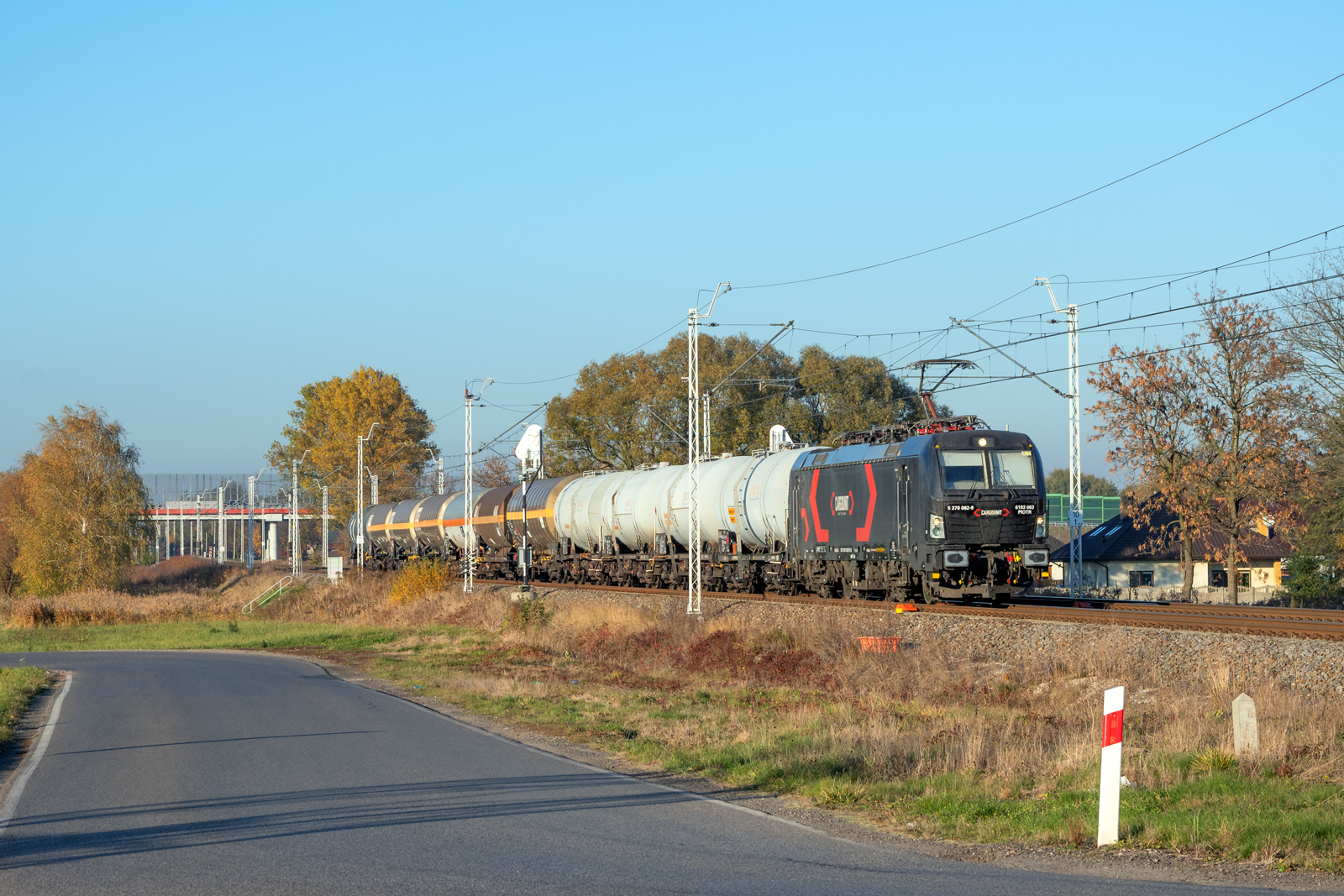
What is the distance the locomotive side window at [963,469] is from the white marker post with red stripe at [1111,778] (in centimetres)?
1579

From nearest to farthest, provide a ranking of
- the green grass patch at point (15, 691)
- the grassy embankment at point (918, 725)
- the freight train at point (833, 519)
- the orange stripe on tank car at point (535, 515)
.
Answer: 1. the grassy embankment at point (918, 725)
2. the green grass patch at point (15, 691)
3. the freight train at point (833, 519)
4. the orange stripe on tank car at point (535, 515)

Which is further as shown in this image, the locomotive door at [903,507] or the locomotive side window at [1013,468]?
the locomotive door at [903,507]

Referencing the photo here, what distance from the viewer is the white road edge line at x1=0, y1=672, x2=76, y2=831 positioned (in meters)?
11.3

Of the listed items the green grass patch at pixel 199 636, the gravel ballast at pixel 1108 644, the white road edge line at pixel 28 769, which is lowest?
the green grass patch at pixel 199 636

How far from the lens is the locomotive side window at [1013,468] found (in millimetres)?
25672

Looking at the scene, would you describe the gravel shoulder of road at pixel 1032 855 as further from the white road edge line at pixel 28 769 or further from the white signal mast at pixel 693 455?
the white signal mast at pixel 693 455

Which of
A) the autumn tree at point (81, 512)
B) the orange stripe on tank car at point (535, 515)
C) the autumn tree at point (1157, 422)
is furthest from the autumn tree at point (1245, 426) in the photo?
the autumn tree at point (81, 512)

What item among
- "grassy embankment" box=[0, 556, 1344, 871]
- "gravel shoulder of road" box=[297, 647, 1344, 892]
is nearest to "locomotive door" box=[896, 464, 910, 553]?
"grassy embankment" box=[0, 556, 1344, 871]

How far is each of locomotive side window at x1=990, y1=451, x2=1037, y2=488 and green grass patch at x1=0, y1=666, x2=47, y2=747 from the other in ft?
61.3

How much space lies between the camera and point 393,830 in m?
10.2

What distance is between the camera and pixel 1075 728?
15.3 m

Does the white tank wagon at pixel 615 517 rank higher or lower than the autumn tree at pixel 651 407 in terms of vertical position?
lower

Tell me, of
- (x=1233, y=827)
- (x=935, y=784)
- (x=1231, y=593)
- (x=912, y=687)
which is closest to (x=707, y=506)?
(x=912, y=687)

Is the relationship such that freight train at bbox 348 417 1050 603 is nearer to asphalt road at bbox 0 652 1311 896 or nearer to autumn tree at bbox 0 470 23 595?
asphalt road at bbox 0 652 1311 896
